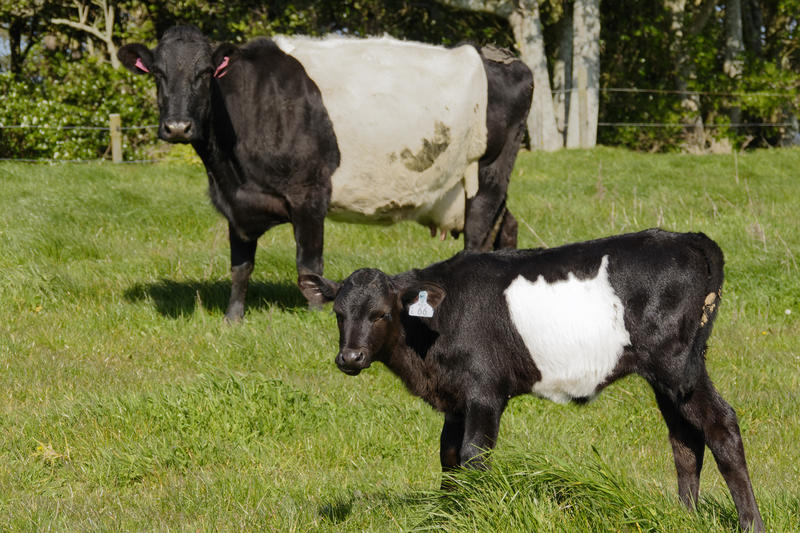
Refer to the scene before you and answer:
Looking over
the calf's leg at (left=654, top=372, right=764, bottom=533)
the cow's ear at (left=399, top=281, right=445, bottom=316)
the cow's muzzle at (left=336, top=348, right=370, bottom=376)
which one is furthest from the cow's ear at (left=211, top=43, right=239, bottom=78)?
the calf's leg at (left=654, top=372, right=764, bottom=533)

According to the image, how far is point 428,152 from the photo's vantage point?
8711mm

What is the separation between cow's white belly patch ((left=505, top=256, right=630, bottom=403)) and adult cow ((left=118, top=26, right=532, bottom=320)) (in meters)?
3.71

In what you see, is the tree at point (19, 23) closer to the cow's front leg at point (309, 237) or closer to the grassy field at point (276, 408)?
the grassy field at point (276, 408)

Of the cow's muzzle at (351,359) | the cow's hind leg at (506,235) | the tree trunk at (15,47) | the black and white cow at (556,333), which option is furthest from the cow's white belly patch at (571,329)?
the tree trunk at (15,47)

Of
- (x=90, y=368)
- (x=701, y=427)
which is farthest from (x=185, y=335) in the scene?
(x=701, y=427)

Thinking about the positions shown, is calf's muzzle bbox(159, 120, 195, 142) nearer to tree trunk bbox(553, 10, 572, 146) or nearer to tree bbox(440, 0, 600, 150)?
tree bbox(440, 0, 600, 150)

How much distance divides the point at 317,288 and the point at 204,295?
4.50 m

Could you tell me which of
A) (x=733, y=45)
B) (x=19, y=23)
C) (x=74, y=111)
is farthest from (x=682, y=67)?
(x=19, y=23)

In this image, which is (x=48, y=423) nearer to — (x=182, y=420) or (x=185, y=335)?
(x=182, y=420)

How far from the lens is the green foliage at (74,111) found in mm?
18062

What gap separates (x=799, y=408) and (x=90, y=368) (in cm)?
488

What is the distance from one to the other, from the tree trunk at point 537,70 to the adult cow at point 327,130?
1115 centimetres

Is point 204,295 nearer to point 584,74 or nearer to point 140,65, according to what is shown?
point 140,65

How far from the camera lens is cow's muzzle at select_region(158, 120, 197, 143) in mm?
7621
